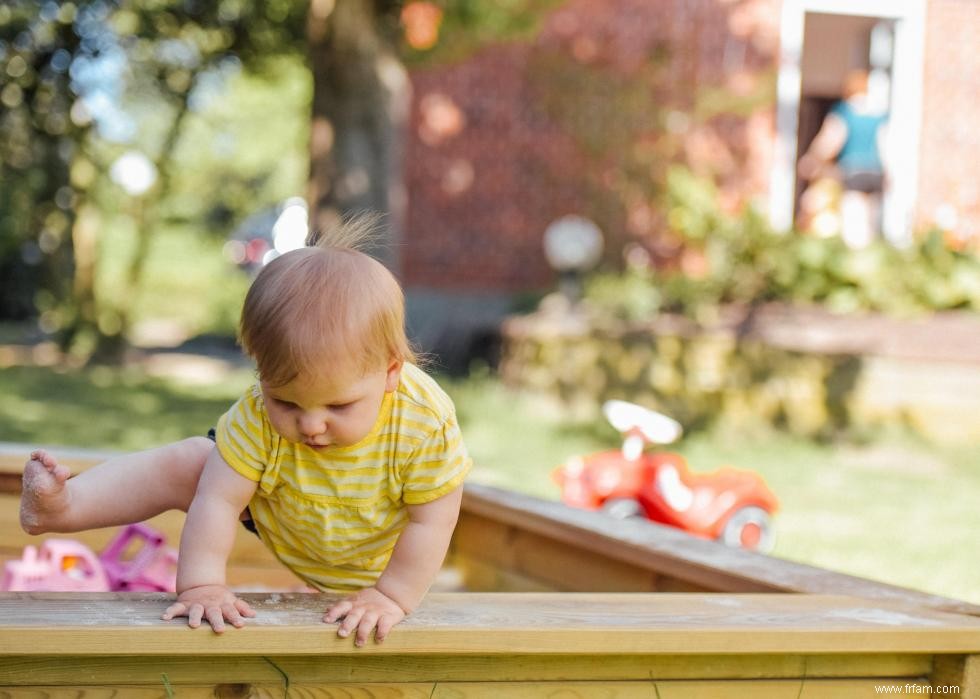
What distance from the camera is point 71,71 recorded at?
10.6 m

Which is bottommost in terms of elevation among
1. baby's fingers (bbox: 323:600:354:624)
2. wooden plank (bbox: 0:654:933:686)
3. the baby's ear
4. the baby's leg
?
wooden plank (bbox: 0:654:933:686)

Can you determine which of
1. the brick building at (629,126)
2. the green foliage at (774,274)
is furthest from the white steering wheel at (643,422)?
the brick building at (629,126)

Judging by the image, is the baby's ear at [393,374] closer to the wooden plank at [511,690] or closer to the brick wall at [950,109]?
the wooden plank at [511,690]

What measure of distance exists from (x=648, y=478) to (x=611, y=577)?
1341mm

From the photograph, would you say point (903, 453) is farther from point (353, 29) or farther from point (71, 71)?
point (71, 71)

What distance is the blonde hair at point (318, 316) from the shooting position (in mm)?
1801

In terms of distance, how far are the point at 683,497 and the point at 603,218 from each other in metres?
6.12

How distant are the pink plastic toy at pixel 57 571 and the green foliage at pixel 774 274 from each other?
19.1 feet

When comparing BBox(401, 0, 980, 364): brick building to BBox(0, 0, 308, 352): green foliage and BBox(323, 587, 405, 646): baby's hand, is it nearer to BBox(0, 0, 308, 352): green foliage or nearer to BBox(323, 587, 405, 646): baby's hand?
BBox(0, 0, 308, 352): green foliage

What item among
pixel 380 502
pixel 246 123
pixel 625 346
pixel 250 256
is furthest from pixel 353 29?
pixel 246 123

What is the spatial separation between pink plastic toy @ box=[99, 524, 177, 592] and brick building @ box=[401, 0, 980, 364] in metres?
7.09

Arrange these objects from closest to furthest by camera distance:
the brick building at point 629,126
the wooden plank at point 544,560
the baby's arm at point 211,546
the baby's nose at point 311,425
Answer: the baby's arm at point 211,546, the baby's nose at point 311,425, the wooden plank at point 544,560, the brick building at point 629,126

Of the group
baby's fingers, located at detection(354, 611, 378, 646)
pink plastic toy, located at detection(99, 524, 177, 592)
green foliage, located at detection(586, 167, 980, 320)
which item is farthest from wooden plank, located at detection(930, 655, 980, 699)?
green foliage, located at detection(586, 167, 980, 320)

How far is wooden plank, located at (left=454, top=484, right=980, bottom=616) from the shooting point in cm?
235
